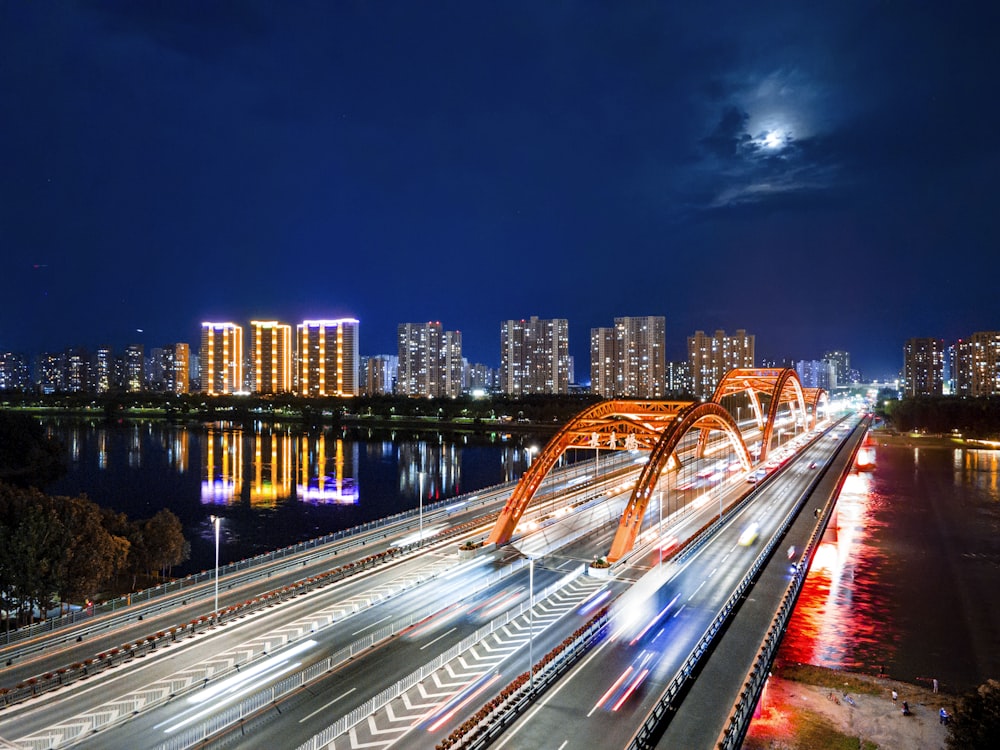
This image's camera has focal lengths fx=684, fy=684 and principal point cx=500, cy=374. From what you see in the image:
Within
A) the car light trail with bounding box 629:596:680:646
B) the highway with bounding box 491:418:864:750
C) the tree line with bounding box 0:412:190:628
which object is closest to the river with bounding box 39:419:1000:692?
the highway with bounding box 491:418:864:750

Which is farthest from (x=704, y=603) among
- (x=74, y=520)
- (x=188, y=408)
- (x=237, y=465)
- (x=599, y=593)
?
(x=188, y=408)

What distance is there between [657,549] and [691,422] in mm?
10395

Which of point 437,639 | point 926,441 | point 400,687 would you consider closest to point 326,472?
point 437,639

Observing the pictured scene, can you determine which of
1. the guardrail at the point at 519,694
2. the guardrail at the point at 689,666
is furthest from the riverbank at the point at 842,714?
the guardrail at the point at 519,694

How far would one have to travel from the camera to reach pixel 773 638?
21016 millimetres

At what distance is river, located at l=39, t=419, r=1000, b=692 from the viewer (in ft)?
97.6

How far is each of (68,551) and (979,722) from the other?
1281 inches

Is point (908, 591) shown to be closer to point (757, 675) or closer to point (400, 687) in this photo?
point (757, 675)

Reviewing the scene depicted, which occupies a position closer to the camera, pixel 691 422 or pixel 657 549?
pixel 657 549

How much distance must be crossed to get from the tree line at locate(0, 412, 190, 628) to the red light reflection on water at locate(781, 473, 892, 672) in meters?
30.1

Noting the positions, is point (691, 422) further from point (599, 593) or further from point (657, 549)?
point (599, 593)

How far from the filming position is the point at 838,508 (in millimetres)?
57844

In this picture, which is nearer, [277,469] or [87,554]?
[87,554]

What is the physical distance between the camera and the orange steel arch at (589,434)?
118 ft
